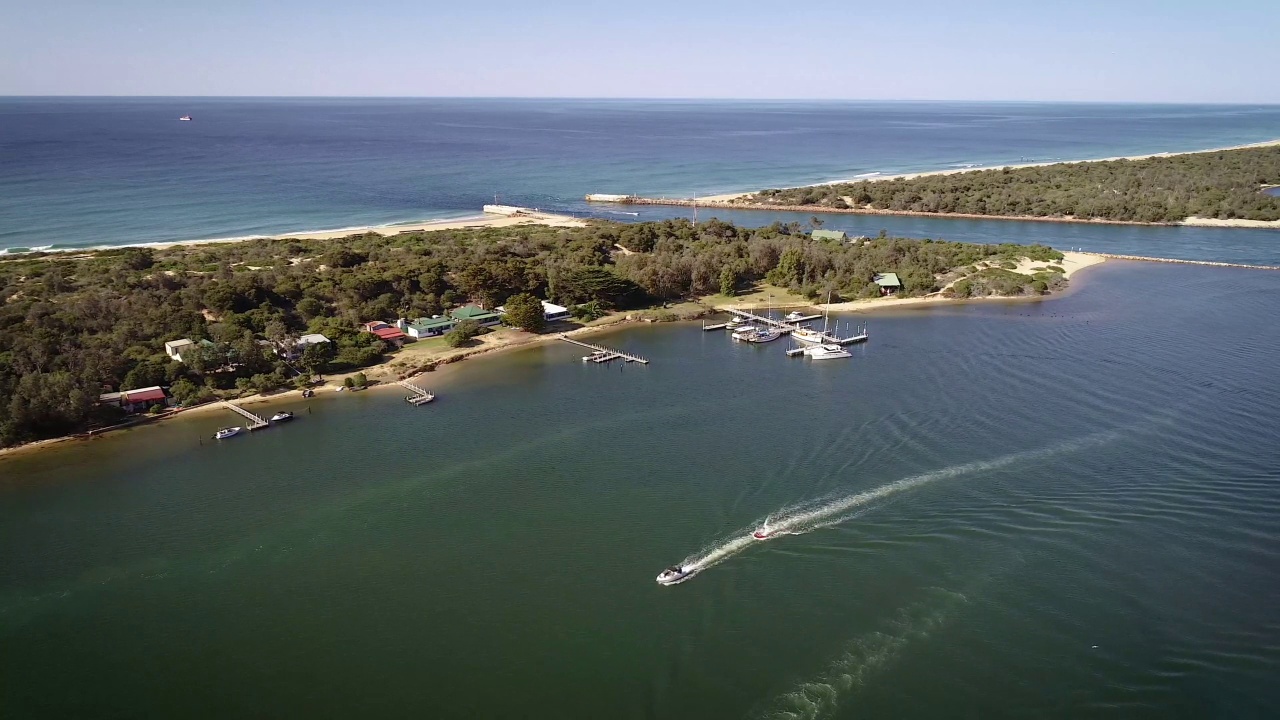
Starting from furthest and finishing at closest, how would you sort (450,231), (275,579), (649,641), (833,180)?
(833,180), (450,231), (275,579), (649,641)

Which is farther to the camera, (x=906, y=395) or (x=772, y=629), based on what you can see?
(x=906, y=395)

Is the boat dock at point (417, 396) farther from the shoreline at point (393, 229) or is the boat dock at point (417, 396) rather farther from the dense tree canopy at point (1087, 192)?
the dense tree canopy at point (1087, 192)

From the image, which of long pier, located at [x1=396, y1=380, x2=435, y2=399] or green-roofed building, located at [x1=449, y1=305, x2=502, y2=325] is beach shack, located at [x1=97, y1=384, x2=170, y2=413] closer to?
long pier, located at [x1=396, y1=380, x2=435, y2=399]

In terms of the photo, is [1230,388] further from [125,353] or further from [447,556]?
[125,353]

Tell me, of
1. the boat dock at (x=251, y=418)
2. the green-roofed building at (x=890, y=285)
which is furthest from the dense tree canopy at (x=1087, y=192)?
the boat dock at (x=251, y=418)

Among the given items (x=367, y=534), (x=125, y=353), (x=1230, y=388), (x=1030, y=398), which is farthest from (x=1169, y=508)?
(x=125, y=353)

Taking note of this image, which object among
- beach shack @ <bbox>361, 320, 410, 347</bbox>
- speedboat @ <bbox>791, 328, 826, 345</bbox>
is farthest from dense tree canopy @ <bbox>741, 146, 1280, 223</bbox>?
beach shack @ <bbox>361, 320, 410, 347</bbox>

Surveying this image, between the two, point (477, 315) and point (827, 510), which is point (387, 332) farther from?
point (827, 510)
